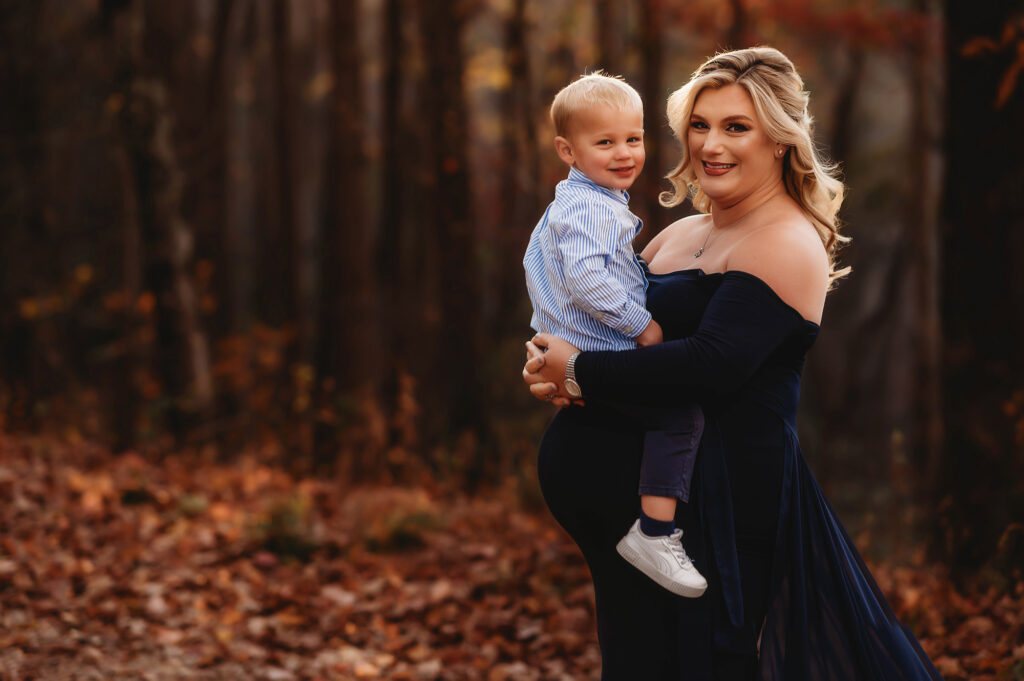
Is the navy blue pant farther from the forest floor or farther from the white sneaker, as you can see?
the forest floor

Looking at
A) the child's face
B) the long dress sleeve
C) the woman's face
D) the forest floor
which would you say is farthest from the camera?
the forest floor

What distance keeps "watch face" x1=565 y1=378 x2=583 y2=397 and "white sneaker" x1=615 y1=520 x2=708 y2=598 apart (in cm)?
48

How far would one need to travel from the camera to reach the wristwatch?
9.86ft

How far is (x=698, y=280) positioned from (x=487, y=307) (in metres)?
23.1

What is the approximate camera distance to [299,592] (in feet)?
20.6

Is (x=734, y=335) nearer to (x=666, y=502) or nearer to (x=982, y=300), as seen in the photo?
(x=666, y=502)

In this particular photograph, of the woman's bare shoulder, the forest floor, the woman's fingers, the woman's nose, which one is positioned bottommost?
the forest floor

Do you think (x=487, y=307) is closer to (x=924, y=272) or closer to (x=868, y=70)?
(x=868, y=70)

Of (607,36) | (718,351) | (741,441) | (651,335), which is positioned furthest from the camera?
(607,36)

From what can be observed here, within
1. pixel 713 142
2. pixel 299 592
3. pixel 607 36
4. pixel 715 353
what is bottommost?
pixel 299 592

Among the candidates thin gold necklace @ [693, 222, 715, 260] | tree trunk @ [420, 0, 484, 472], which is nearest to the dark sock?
thin gold necklace @ [693, 222, 715, 260]

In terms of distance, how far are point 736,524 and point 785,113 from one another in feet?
4.27

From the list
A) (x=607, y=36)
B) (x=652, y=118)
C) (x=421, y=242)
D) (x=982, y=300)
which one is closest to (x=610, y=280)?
(x=982, y=300)

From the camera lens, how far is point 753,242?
2885 mm
